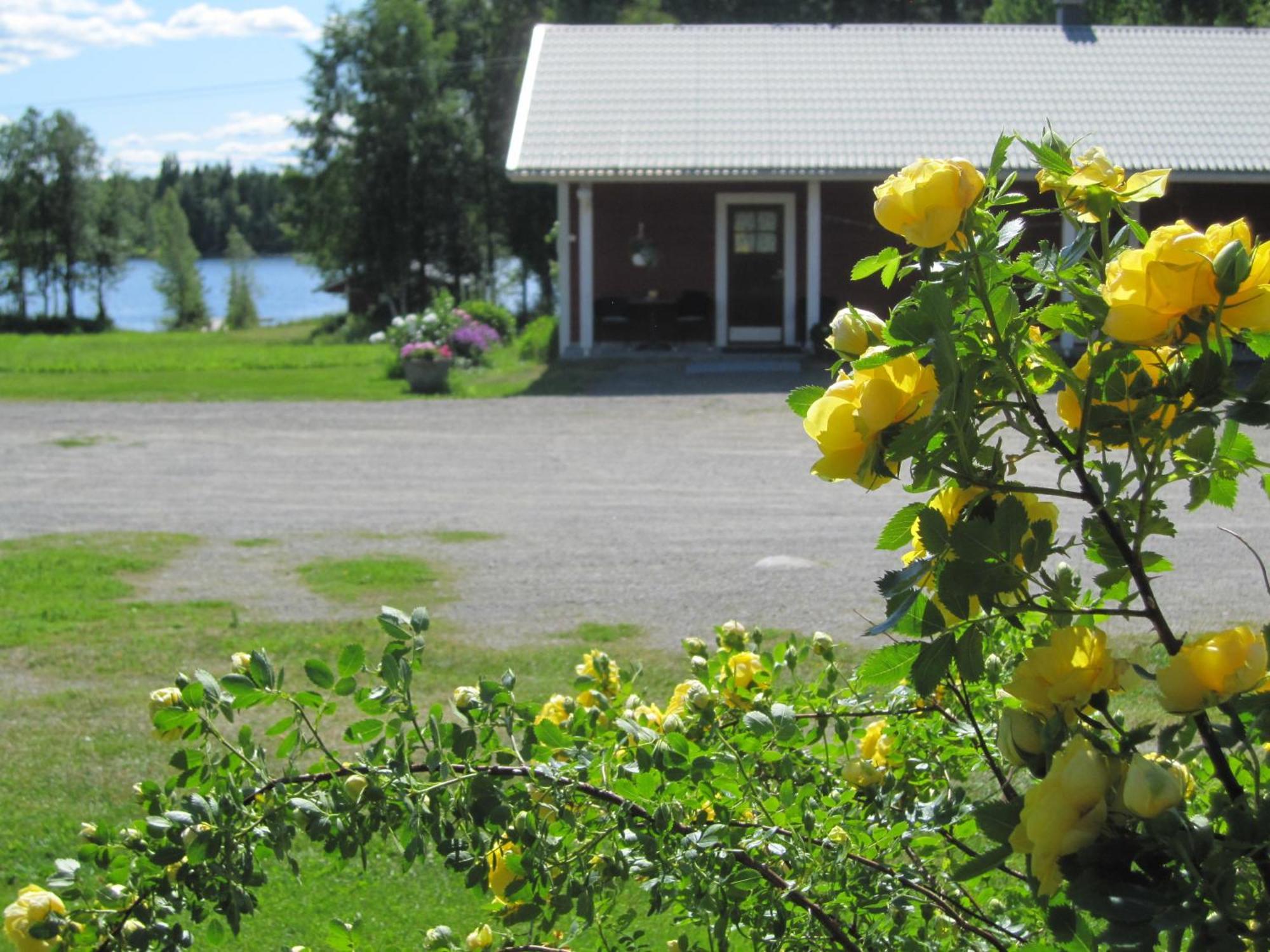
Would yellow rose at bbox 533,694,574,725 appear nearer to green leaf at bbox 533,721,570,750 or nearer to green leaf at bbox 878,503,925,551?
green leaf at bbox 533,721,570,750

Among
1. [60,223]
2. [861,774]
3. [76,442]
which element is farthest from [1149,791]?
[60,223]

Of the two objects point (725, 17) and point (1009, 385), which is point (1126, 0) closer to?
point (725, 17)

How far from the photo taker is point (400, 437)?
51.7ft

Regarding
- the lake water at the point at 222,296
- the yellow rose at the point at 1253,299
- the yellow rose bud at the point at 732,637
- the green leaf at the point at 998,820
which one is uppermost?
the yellow rose at the point at 1253,299

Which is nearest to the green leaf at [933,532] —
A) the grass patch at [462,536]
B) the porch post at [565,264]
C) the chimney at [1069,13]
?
the grass patch at [462,536]

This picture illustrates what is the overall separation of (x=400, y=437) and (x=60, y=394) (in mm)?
8170

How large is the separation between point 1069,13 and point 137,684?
25.3 metres

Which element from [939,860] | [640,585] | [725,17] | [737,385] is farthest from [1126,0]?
[939,860]

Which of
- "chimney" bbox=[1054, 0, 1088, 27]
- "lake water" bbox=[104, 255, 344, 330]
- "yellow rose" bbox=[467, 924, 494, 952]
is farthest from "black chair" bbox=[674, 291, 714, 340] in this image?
"lake water" bbox=[104, 255, 344, 330]

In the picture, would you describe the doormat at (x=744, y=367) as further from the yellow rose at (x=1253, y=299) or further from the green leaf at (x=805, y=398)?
the yellow rose at (x=1253, y=299)

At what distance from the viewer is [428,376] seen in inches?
798

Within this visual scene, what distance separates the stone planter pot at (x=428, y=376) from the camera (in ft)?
66.5

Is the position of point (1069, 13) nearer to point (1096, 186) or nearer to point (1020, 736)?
point (1096, 186)

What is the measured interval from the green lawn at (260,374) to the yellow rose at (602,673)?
16210 mm
